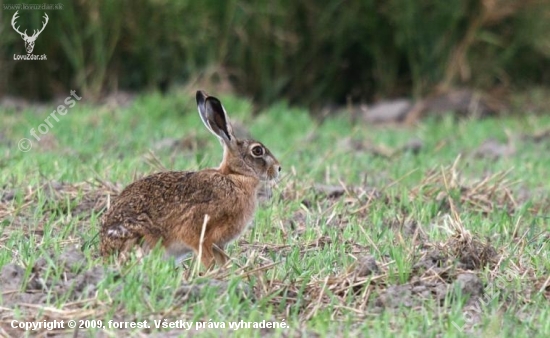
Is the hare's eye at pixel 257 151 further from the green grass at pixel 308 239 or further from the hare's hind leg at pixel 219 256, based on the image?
the hare's hind leg at pixel 219 256

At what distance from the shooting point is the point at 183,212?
17.7ft

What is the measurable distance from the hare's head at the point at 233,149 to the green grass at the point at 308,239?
40 centimetres

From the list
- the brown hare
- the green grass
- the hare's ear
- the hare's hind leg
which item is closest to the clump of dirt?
the green grass

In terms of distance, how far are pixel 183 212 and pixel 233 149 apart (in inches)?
28.1

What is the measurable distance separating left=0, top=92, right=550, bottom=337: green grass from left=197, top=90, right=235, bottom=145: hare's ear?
23.7 inches

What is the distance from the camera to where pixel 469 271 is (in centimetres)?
539

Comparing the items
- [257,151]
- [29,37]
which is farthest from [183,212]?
[29,37]

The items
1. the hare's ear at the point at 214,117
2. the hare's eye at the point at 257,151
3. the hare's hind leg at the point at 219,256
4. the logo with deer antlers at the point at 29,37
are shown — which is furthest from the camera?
the logo with deer antlers at the point at 29,37

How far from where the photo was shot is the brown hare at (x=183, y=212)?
5246 mm

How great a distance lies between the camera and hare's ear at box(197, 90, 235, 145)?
19.2 feet

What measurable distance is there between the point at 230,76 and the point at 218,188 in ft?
27.3

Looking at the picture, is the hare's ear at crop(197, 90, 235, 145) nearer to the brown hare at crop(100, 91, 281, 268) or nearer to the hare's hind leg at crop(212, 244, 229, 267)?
the brown hare at crop(100, 91, 281, 268)

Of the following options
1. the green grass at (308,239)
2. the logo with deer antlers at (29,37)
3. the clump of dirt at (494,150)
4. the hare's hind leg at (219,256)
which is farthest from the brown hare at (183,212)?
the logo with deer antlers at (29,37)

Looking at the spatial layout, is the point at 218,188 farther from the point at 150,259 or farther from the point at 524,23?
the point at 524,23
